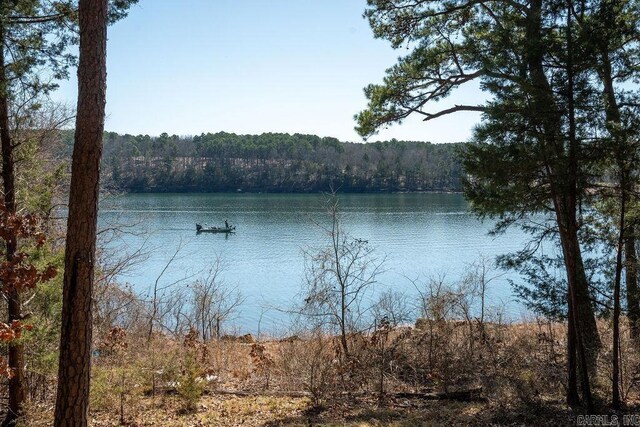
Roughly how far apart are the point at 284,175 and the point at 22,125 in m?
83.5

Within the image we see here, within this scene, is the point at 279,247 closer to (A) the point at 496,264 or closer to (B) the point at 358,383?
(B) the point at 358,383

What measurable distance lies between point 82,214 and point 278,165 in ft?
294

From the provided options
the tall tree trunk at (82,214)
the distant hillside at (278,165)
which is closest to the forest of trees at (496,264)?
the tall tree trunk at (82,214)

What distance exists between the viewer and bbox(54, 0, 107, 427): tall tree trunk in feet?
16.2

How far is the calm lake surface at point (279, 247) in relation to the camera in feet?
66.1

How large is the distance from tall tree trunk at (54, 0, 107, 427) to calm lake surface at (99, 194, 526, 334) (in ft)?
21.2

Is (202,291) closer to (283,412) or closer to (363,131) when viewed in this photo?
(363,131)

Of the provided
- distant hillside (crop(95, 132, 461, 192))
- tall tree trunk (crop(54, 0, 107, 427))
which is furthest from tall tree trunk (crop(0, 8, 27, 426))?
distant hillside (crop(95, 132, 461, 192))

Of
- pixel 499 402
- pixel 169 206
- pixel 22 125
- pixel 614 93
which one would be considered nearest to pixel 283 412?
pixel 499 402

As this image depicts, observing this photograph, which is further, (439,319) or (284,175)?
(284,175)

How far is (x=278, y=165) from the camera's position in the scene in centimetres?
9400

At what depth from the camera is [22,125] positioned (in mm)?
7273

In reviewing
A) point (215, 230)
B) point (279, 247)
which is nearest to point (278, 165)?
point (215, 230)

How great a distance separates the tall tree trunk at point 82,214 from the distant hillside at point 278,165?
7304cm
